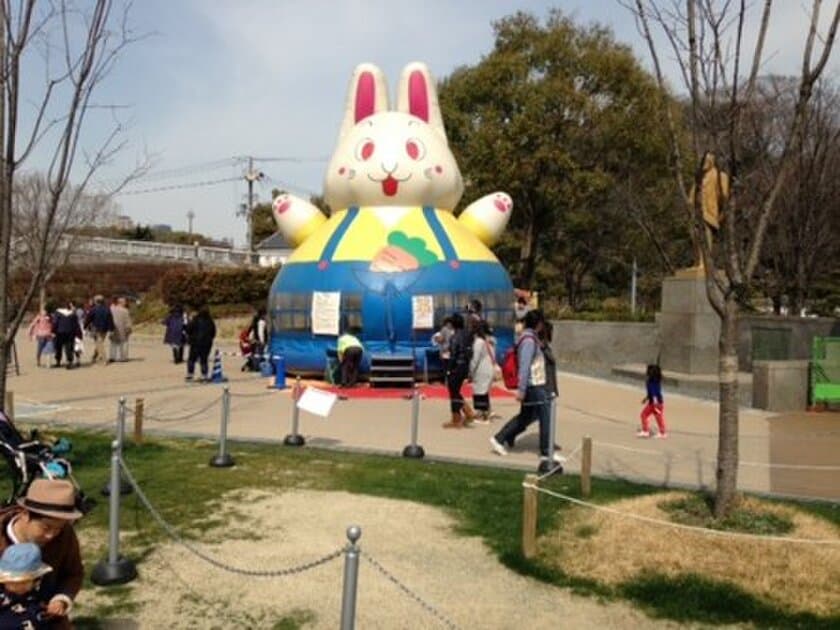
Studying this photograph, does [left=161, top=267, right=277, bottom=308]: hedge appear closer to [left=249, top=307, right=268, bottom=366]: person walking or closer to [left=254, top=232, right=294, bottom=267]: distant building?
[left=249, top=307, right=268, bottom=366]: person walking

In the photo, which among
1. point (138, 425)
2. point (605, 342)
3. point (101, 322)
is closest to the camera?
point (138, 425)

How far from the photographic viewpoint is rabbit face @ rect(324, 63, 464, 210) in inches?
718

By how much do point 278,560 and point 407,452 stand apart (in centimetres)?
393

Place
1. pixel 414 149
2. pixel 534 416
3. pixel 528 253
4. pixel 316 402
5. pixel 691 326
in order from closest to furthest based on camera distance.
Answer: pixel 316 402 → pixel 534 416 → pixel 414 149 → pixel 691 326 → pixel 528 253

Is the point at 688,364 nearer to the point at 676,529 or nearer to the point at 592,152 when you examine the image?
the point at 676,529

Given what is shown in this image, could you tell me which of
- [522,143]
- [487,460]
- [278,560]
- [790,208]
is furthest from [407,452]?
[522,143]

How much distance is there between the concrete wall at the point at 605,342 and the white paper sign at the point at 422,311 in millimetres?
7674

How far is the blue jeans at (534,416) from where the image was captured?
31.6 ft

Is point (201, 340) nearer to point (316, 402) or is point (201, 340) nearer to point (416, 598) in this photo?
point (316, 402)

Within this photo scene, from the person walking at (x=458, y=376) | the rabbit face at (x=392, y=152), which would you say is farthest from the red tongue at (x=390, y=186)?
the person walking at (x=458, y=376)

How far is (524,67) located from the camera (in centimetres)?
3189

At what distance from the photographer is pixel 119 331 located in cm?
2228

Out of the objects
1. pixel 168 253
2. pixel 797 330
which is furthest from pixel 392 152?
pixel 168 253

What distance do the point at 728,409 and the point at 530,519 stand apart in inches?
74.3
